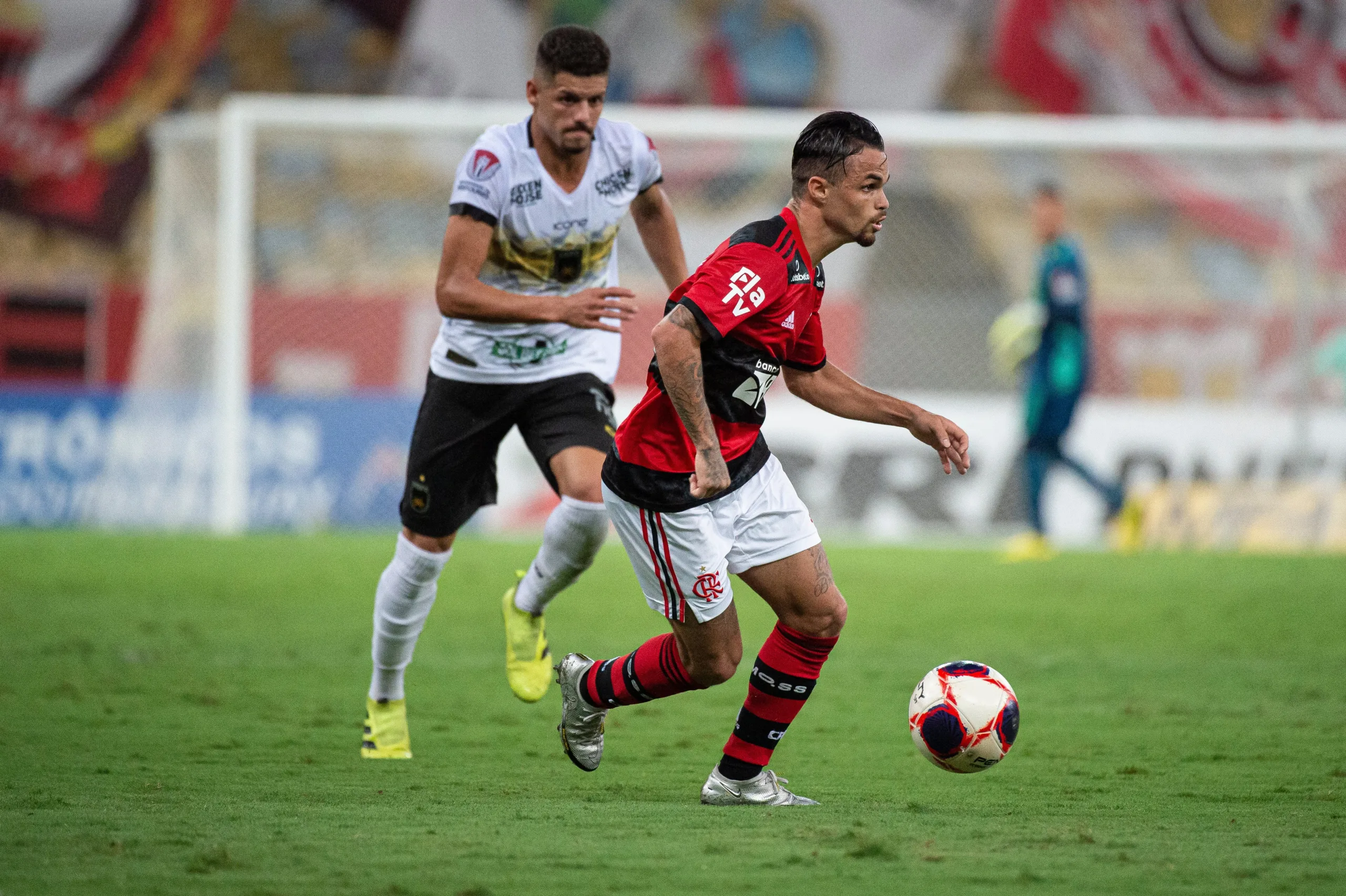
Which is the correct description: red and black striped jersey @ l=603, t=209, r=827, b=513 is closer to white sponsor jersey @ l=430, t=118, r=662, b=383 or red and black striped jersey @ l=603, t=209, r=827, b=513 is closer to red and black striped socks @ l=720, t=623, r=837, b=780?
red and black striped socks @ l=720, t=623, r=837, b=780

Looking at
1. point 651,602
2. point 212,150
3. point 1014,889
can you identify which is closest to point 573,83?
point 651,602

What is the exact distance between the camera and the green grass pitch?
372 centimetres

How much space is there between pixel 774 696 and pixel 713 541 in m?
0.49

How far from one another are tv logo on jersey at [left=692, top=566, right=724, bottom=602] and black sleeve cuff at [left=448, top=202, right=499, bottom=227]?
1.57 m

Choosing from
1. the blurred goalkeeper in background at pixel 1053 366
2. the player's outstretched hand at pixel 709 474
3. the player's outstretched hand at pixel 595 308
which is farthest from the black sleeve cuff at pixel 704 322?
the blurred goalkeeper in background at pixel 1053 366

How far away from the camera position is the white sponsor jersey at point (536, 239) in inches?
222

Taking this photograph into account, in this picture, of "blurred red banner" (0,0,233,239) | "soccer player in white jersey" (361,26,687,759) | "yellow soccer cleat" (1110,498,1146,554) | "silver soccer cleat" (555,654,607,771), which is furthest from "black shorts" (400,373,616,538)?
"blurred red banner" (0,0,233,239)

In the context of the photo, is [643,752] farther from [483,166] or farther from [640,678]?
[483,166]

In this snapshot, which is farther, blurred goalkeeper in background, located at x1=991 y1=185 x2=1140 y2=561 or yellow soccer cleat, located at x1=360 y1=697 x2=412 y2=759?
blurred goalkeeper in background, located at x1=991 y1=185 x2=1140 y2=561

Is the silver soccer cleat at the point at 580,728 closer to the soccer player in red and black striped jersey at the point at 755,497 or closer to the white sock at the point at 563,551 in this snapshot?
the soccer player in red and black striped jersey at the point at 755,497

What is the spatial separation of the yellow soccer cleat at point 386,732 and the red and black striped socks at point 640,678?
0.86 metres

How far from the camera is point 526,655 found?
5996 millimetres

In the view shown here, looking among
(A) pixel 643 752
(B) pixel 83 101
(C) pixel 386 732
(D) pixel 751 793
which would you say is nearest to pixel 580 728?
(D) pixel 751 793

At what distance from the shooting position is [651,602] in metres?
4.85
